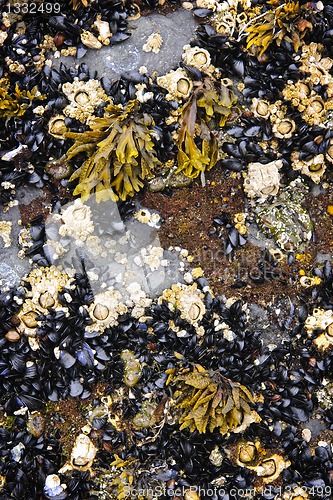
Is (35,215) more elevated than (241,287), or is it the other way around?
(35,215)

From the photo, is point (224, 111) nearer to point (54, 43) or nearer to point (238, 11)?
point (238, 11)

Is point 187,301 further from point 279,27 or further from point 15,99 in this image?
point 279,27

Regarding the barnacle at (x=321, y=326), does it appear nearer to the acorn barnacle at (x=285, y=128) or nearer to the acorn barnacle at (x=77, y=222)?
the acorn barnacle at (x=285, y=128)

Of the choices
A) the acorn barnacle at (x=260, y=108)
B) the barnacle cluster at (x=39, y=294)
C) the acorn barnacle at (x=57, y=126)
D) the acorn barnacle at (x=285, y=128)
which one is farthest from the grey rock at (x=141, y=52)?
the barnacle cluster at (x=39, y=294)

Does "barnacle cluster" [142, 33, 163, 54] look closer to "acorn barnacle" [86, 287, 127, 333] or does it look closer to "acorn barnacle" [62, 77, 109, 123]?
"acorn barnacle" [62, 77, 109, 123]

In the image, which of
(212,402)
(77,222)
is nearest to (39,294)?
(77,222)

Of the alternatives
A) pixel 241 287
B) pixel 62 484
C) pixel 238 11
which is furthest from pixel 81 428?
pixel 238 11

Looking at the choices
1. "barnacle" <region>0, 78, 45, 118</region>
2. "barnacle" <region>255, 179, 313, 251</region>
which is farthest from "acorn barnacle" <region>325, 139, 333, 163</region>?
"barnacle" <region>0, 78, 45, 118</region>
